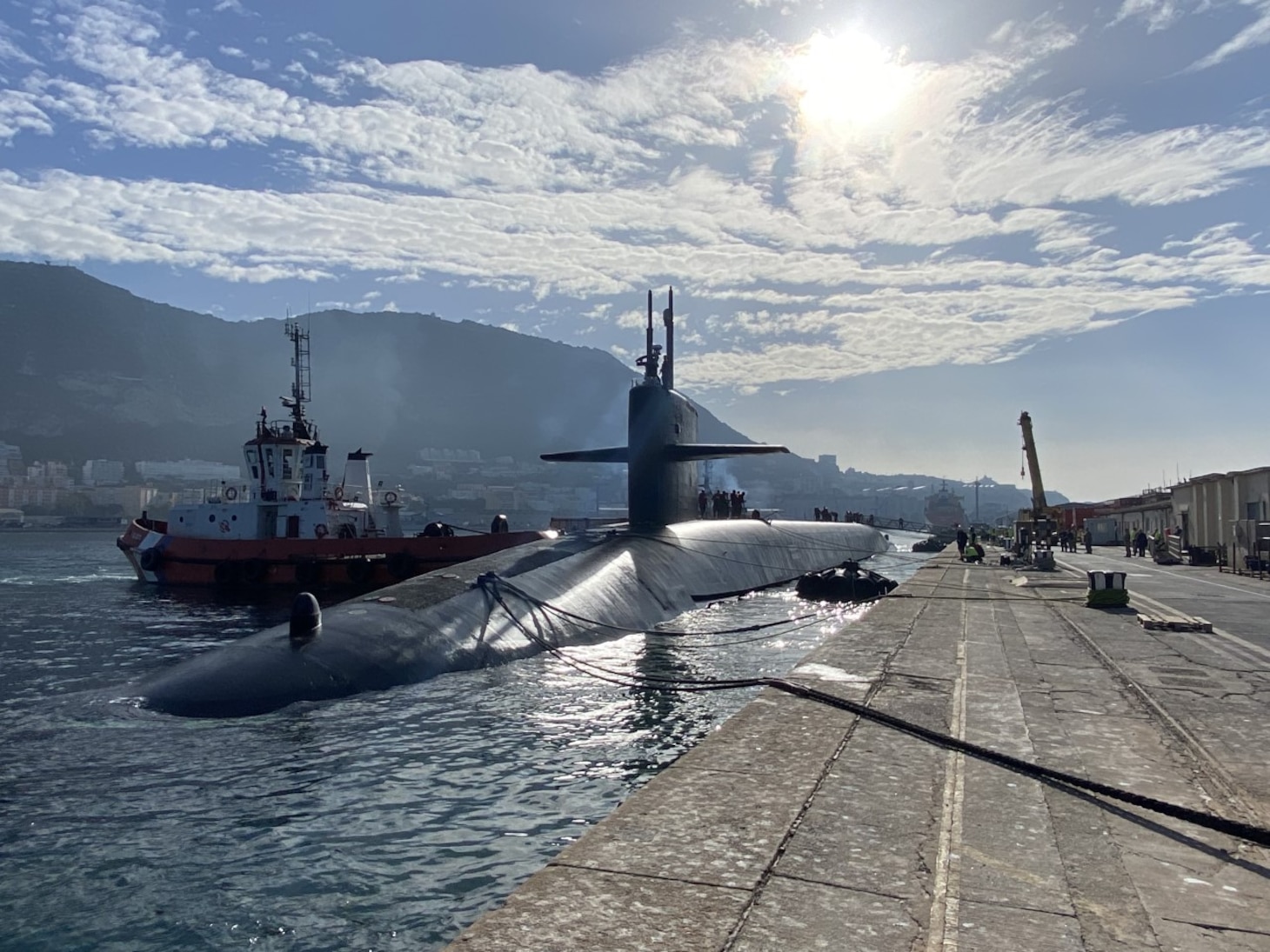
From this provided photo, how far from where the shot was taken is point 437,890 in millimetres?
Result: 5973

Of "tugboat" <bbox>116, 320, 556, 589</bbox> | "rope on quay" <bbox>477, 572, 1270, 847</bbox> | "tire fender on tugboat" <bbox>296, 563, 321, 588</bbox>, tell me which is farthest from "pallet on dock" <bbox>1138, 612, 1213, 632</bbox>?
"tire fender on tugboat" <bbox>296, 563, 321, 588</bbox>

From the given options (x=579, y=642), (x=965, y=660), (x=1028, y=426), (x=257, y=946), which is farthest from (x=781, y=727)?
(x=1028, y=426)

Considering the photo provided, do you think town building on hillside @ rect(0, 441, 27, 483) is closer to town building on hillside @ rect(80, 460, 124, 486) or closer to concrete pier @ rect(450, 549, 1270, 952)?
town building on hillside @ rect(80, 460, 124, 486)

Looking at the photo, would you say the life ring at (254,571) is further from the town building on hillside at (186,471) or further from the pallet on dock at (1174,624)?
the town building on hillside at (186,471)

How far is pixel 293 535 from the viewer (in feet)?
116

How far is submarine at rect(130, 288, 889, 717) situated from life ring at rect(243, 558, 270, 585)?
13140 mm

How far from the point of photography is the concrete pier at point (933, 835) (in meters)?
3.43

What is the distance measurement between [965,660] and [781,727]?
4.34 m

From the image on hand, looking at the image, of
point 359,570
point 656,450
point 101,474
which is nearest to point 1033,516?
point 656,450

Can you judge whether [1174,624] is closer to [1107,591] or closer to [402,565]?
[1107,591]

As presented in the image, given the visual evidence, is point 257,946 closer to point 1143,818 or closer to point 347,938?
point 347,938

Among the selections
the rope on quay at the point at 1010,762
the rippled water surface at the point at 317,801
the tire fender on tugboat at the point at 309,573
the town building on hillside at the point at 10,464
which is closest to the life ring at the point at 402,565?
the tire fender on tugboat at the point at 309,573

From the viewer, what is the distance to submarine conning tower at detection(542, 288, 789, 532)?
2423 cm

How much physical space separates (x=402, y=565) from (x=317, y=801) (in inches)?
956
